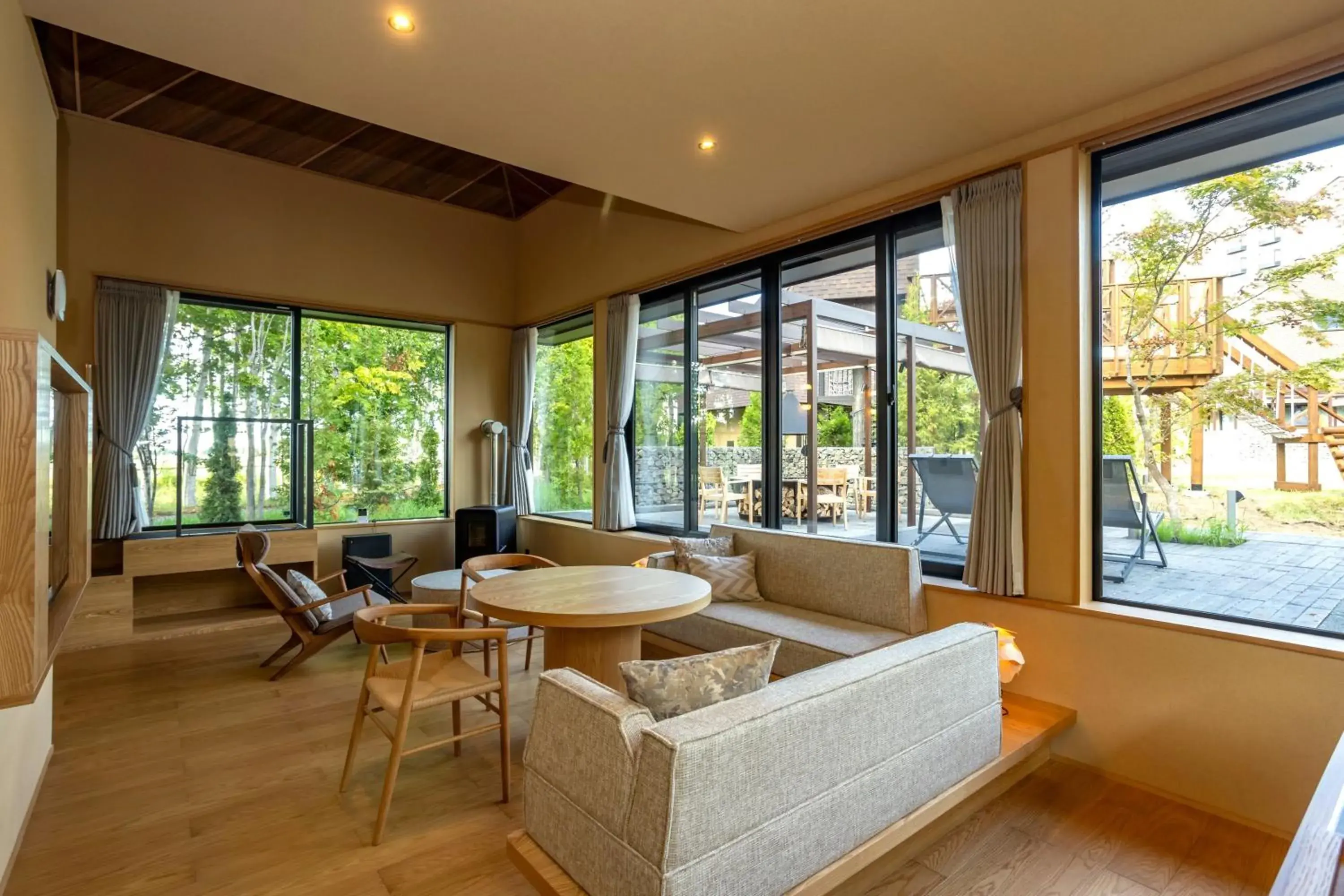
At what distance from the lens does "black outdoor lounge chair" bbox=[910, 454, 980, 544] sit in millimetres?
3463

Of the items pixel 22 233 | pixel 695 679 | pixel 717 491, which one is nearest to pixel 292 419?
pixel 22 233

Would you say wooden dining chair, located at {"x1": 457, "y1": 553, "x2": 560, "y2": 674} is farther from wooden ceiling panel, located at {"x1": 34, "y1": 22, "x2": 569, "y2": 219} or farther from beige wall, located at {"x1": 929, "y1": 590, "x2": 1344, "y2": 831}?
wooden ceiling panel, located at {"x1": 34, "y1": 22, "x2": 569, "y2": 219}

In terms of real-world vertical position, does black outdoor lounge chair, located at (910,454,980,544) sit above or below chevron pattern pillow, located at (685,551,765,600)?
above

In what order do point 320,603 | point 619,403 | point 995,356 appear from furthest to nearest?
point 619,403, point 320,603, point 995,356

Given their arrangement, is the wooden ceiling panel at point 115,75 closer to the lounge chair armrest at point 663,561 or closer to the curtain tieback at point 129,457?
the curtain tieback at point 129,457

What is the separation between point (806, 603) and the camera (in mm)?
3629

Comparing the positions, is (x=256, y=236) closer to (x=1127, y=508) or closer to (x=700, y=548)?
(x=700, y=548)

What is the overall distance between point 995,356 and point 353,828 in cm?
338

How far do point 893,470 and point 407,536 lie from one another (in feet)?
14.9

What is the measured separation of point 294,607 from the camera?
378 cm

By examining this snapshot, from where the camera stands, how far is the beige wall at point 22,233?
209 centimetres

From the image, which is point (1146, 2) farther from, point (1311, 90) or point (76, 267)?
point (76, 267)

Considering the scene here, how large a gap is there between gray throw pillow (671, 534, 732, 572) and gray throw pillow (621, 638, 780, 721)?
210 cm

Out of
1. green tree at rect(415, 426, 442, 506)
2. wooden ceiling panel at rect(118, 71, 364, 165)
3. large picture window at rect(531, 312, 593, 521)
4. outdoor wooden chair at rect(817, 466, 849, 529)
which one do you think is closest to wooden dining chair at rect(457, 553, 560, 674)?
outdoor wooden chair at rect(817, 466, 849, 529)
